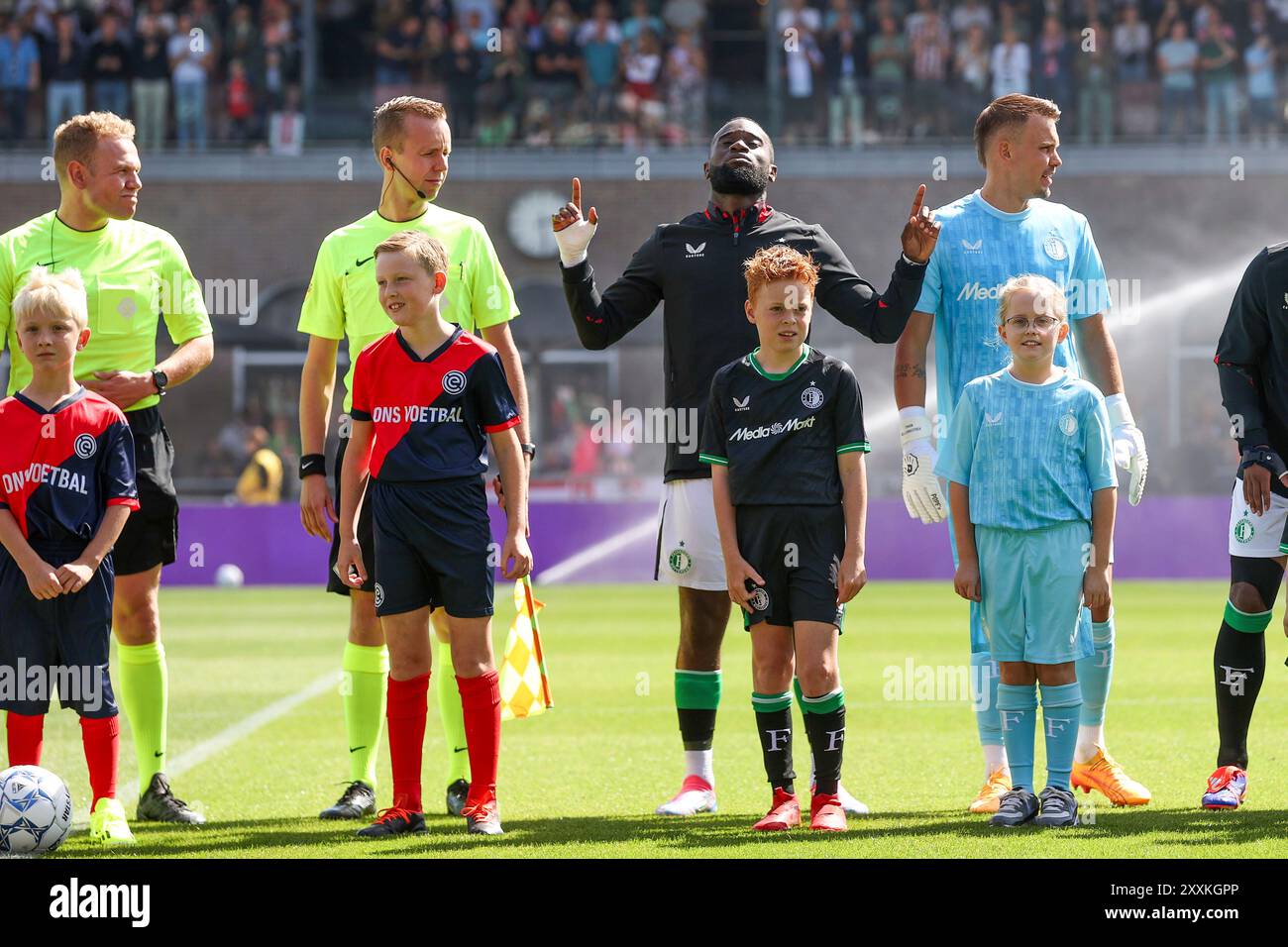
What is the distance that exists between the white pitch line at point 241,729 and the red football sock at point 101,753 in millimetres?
1201

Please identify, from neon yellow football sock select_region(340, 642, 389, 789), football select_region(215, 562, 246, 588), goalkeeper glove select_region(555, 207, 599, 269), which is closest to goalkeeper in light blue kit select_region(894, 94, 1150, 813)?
goalkeeper glove select_region(555, 207, 599, 269)

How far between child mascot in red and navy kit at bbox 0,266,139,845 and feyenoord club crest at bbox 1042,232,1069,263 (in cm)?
306

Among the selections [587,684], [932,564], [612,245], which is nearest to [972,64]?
[612,245]

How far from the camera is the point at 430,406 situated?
5188mm

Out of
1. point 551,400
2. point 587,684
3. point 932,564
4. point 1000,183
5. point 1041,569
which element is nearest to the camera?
point 1041,569

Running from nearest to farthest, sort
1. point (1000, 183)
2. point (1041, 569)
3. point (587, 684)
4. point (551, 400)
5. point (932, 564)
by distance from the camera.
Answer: point (1041, 569)
point (1000, 183)
point (587, 684)
point (932, 564)
point (551, 400)

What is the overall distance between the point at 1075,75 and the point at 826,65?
3.71 m

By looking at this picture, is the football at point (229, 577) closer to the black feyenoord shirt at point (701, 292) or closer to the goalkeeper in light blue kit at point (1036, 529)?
the black feyenoord shirt at point (701, 292)

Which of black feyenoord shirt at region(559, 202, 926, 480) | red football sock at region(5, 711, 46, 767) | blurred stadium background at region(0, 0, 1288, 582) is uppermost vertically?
blurred stadium background at region(0, 0, 1288, 582)

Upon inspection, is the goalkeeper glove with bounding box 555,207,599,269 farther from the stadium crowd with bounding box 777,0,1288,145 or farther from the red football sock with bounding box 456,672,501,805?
the stadium crowd with bounding box 777,0,1288,145

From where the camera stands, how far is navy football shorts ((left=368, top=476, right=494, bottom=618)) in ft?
16.9

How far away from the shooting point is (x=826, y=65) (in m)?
26.8

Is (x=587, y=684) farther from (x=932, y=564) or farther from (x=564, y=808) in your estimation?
(x=932, y=564)

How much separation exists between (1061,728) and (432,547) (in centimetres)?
197
